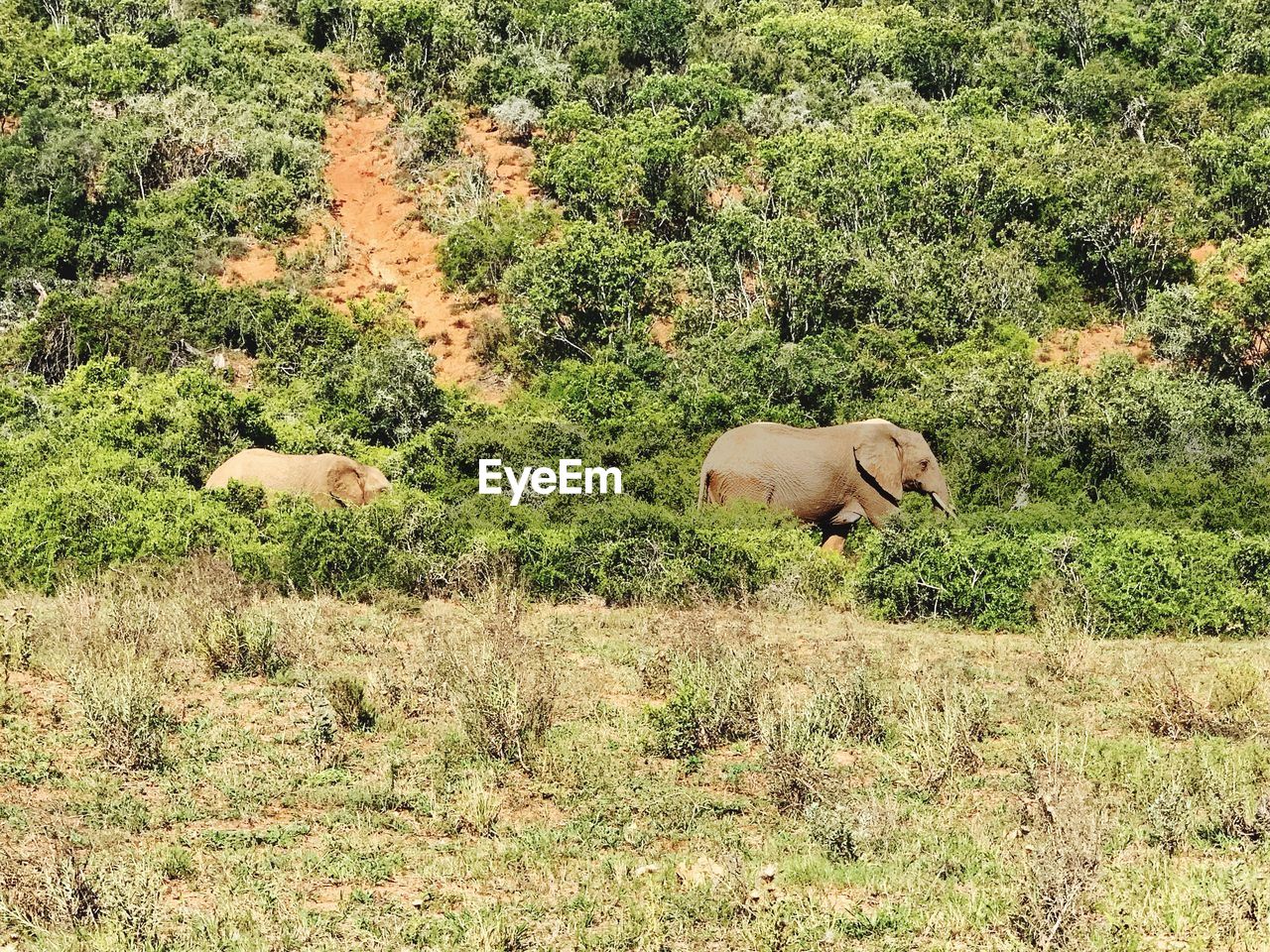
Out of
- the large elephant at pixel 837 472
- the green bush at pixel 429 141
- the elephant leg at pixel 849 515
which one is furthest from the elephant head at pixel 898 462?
the green bush at pixel 429 141

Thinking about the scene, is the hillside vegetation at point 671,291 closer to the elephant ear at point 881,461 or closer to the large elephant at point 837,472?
the large elephant at point 837,472

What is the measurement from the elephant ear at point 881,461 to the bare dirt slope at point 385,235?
13.6 meters

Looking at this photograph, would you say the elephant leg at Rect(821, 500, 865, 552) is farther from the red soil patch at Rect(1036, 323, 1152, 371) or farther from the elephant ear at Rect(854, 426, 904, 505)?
the red soil patch at Rect(1036, 323, 1152, 371)

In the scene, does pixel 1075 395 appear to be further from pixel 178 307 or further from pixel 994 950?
pixel 178 307

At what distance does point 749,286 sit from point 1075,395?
11.7 m

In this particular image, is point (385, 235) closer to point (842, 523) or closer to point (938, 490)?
point (842, 523)

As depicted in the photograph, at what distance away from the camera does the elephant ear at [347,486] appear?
2039 centimetres

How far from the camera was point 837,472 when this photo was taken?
1984 centimetres

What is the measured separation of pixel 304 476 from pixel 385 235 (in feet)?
64.7

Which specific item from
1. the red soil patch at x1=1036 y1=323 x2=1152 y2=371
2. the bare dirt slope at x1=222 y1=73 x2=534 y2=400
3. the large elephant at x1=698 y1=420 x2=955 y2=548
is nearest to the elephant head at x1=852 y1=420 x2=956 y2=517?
the large elephant at x1=698 y1=420 x2=955 y2=548

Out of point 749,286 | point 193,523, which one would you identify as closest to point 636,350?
point 749,286

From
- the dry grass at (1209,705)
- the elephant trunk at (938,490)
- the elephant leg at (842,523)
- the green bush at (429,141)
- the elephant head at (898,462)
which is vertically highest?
the green bush at (429,141)

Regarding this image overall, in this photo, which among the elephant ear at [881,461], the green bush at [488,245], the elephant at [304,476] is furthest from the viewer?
the green bush at [488,245]

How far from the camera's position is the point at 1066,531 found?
15211 mm
